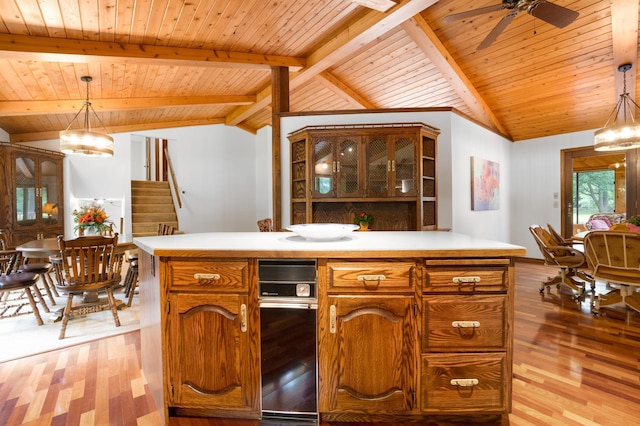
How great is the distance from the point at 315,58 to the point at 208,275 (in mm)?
3384

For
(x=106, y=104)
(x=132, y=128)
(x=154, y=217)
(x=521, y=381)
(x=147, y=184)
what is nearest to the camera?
(x=521, y=381)

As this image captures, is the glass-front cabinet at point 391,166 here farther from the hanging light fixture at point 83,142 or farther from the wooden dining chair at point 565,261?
the hanging light fixture at point 83,142

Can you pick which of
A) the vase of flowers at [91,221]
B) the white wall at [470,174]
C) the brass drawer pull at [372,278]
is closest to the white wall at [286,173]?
the white wall at [470,174]

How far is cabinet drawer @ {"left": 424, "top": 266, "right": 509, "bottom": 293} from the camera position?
1.38 metres

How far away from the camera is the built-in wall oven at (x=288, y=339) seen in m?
1.40

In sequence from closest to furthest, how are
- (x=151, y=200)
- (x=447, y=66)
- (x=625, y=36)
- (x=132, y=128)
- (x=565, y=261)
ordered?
(x=625, y=36) < (x=565, y=261) < (x=447, y=66) < (x=132, y=128) < (x=151, y=200)

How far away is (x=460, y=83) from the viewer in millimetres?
4273

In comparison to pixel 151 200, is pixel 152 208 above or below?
below

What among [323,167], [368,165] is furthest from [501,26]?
[323,167]

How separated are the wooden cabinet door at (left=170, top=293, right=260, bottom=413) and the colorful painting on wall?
14.2ft

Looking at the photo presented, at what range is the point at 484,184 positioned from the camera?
5035 mm

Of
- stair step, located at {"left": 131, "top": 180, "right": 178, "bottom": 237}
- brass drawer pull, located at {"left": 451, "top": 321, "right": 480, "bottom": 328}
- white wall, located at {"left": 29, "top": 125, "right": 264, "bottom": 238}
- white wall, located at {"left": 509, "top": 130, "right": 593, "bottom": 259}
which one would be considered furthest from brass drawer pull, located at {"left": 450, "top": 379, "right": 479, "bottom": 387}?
white wall, located at {"left": 29, "top": 125, "right": 264, "bottom": 238}

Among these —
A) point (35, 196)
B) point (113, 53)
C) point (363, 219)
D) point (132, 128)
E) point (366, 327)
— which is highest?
point (132, 128)

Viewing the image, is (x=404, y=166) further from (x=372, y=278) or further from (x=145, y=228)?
(x=145, y=228)
